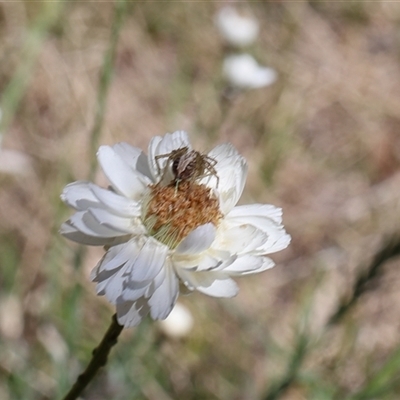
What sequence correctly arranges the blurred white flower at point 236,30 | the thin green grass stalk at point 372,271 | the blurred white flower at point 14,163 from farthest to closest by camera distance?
the blurred white flower at point 236,30, the blurred white flower at point 14,163, the thin green grass stalk at point 372,271

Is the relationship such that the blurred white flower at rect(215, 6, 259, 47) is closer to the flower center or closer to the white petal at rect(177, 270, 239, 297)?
the flower center

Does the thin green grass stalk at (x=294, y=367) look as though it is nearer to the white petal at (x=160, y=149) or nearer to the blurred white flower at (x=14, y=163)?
the white petal at (x=160, y=149)

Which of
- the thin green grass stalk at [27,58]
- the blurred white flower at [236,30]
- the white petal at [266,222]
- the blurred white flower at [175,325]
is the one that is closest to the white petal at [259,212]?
the white petal at [266,222]

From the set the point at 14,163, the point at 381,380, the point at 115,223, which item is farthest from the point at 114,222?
the point at 14,163

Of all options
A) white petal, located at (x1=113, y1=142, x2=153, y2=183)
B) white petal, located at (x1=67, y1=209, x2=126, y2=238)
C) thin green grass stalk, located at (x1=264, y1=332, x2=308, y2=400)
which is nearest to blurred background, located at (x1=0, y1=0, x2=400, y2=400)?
thin green grass stalk, located at (x1=264, y1=332, x2=308, y2=400)

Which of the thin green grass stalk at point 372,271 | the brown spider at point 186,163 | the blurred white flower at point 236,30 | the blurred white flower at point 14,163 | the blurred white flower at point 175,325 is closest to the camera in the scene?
the brown spider at point 186,163

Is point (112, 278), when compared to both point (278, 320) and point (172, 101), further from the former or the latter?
point (172, 101)

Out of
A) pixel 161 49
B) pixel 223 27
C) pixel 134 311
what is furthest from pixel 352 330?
pixel 161 49
